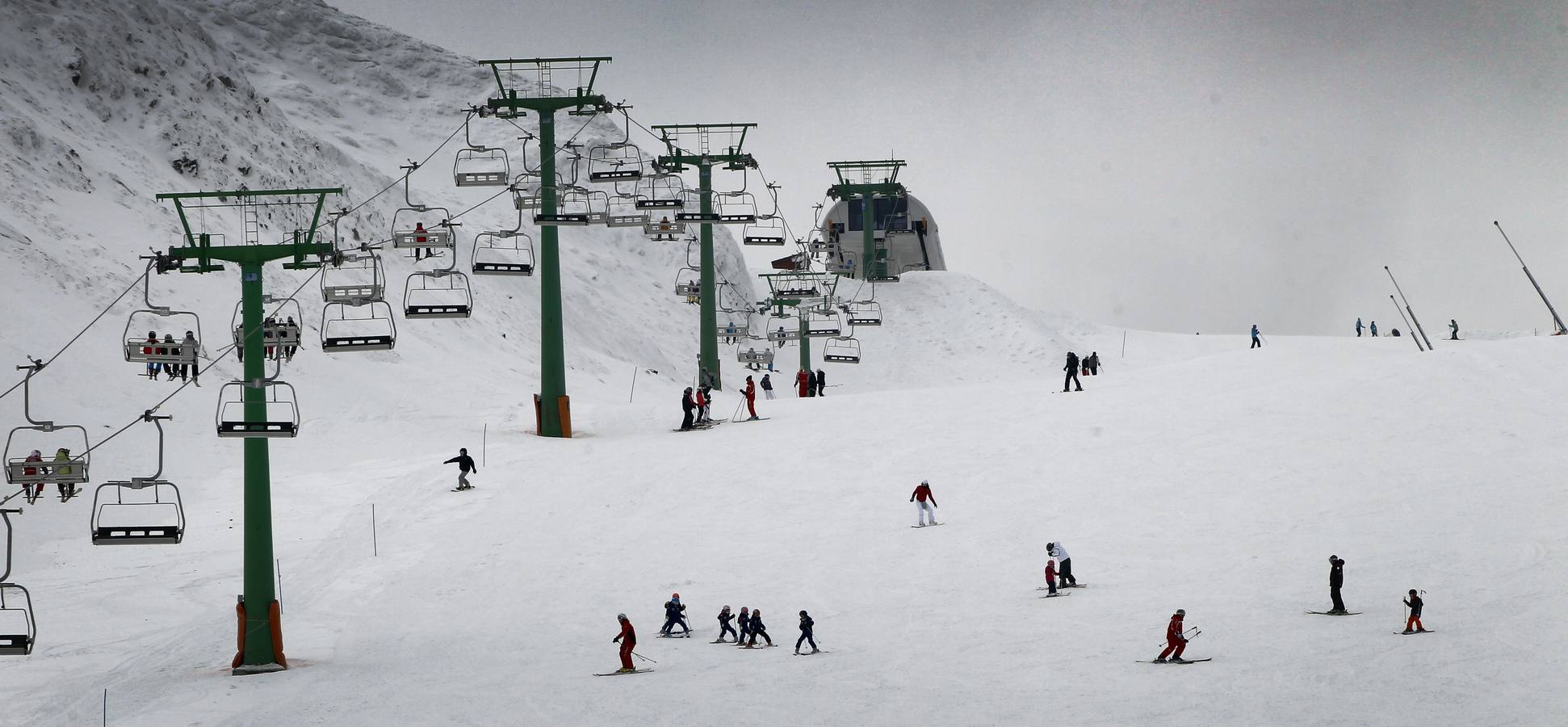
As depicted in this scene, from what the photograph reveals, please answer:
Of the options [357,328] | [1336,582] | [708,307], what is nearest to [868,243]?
[708,307]

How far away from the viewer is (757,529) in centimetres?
2936

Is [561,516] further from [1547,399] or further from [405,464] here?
[1547,399]

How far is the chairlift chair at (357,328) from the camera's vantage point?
2078 centimetres

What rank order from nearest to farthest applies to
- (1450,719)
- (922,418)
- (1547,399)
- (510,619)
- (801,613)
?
(1450,719) → (801,613) → (510,619) → (1547,399) → (922,418)

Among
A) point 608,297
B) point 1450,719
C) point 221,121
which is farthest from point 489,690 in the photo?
point 608,297

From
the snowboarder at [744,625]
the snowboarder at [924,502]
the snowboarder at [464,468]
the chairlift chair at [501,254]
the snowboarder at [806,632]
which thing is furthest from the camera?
the snowboarder at [464,468]

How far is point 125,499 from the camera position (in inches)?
1366

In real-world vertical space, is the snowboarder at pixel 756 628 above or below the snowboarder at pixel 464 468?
below

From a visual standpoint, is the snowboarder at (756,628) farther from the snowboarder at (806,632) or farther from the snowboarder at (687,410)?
the snowboarder at (687,410)

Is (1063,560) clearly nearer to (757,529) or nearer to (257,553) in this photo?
(757,529)

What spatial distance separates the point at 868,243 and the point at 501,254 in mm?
23289

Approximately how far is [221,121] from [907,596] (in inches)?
1679

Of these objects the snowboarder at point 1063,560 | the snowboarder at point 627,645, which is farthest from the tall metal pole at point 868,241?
the snowboarder at point 627,645

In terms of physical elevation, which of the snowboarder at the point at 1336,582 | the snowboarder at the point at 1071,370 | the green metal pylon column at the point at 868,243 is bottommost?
the snowboarder at the point at 1336,582
